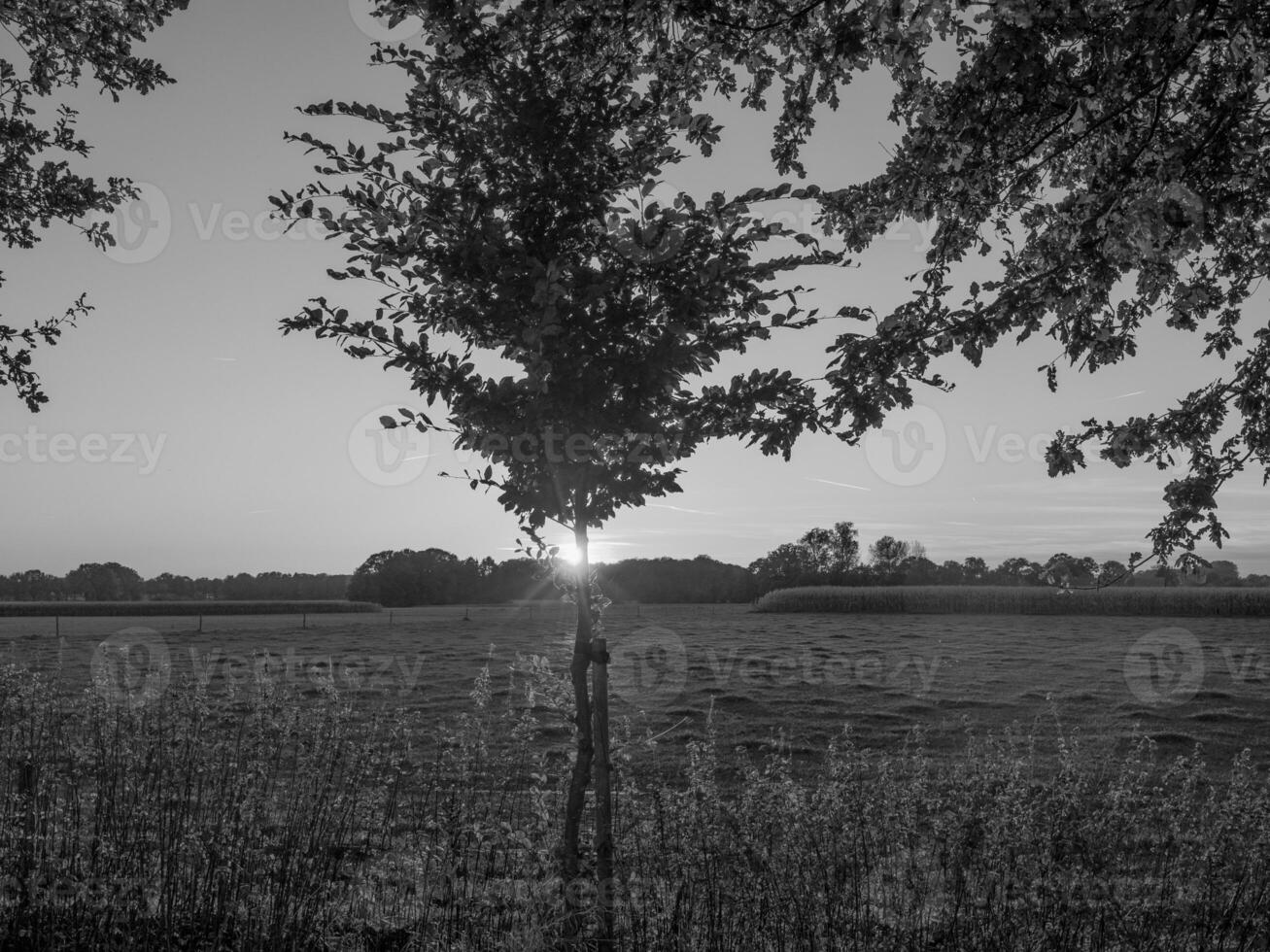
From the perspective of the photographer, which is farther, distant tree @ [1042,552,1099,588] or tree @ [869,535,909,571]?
tree @ [869,535,909,571]

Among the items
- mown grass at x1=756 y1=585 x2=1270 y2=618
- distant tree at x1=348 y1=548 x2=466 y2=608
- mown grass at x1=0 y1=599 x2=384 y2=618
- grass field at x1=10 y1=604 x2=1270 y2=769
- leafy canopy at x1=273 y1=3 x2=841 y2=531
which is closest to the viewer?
leafy canopy at x1=273 y1=3 x2=841 y2=531

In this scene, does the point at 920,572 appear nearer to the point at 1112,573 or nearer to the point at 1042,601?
the point at 1042,601

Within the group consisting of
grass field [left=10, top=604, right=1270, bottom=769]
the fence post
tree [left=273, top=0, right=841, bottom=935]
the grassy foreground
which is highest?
tree [left=273, top=0, right=841, bottom=935]

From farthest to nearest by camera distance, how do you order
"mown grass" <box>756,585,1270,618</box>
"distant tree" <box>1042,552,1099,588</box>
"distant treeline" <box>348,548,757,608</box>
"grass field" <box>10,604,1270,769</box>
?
"distant treeline" <box>348,548,757,608</box>, "mown grass" <box>756,585,1270,618</box>, "grass field" <box>10,604,1270,769</box>, "distant tree" <box>1042,552,1099,588</box>

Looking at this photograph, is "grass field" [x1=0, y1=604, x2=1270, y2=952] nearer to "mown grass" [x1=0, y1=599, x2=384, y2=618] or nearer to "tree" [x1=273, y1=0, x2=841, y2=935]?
"tree" [x1=273, y1=0, x2=841, y2=935]

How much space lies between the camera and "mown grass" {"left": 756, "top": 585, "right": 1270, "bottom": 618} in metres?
50.8

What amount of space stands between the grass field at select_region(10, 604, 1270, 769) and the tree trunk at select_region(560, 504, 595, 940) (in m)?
0.44

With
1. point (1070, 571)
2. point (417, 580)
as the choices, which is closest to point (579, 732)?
point (1070, 571)

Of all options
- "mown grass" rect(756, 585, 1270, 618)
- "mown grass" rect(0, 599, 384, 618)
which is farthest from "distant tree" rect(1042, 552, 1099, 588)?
"mown grass" rect(0, 599, 384, 618)

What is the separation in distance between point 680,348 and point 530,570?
1615 mm

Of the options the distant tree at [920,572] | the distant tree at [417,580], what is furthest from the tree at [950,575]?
the distant tree at [417,580]

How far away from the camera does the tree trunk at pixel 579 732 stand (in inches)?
177

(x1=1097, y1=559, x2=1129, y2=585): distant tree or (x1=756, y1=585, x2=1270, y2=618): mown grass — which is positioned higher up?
(x1=1097, y1=559, x2=1129, y2=585): distant tree

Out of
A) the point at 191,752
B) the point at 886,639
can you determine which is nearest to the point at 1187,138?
the point at 191,752
